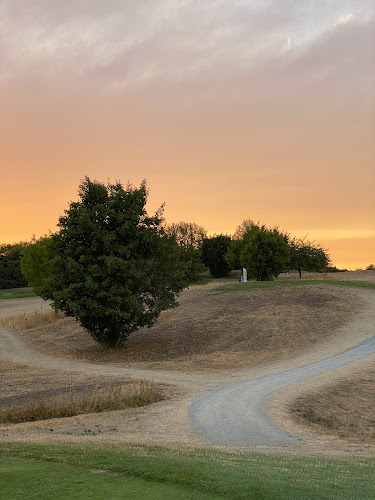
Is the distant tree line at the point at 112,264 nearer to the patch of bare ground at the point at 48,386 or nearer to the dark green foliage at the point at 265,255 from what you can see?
the patch of bare ground at the point at 48,386

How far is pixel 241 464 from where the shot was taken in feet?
36.4

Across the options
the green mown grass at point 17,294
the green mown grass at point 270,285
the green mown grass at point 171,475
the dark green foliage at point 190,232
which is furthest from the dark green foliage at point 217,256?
the green mown grass at point 171,475

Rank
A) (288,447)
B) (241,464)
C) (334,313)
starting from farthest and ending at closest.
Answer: (334,313)
(288,447)
(241,464)

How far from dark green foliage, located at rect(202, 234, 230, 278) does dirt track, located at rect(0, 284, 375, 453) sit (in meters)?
64.9

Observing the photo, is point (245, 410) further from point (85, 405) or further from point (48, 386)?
point (48, 386)

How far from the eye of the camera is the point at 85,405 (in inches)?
848

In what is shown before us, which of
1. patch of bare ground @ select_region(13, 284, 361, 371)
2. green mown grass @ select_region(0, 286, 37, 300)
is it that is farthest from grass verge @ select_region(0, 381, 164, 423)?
green mown grass @ select_region(0, 286, 37, 300)

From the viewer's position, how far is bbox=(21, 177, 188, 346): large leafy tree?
35719mm

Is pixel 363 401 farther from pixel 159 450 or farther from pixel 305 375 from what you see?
pixel 159 450

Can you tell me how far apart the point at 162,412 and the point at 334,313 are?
26.7 meters

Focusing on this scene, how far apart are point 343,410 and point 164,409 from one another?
7082mm

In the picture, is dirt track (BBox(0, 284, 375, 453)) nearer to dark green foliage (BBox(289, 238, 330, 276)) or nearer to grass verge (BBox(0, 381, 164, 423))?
grass verge (BBox(0, 381, 164, 423))

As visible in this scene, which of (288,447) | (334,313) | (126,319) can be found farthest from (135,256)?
(288,447)

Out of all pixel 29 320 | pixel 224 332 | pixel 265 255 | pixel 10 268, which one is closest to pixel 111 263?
pixel 224 332
